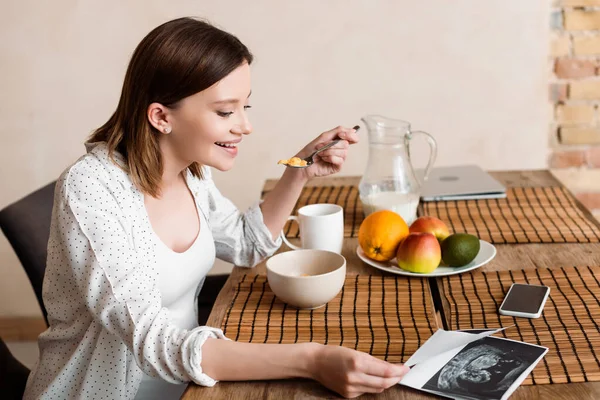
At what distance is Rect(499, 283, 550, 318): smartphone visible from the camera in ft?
3.75

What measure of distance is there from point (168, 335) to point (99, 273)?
15 cm

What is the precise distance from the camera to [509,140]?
8.66 ft

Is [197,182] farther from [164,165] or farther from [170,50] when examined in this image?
[170,50]

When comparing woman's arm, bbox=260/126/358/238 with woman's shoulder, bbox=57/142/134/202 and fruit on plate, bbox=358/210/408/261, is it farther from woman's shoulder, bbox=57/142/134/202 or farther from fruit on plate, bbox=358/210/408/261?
woman's shoulder, bbox=57/142/134/202

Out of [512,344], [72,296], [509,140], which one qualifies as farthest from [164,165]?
[509,140]

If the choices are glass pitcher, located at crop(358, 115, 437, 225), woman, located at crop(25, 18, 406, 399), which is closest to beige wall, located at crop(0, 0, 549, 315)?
glass pitcher, located at crop(358, 115, 437, 225)

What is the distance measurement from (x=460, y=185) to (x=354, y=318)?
84cm

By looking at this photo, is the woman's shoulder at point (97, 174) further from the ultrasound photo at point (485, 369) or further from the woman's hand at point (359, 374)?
the ultrasound photo at point (485, 369)

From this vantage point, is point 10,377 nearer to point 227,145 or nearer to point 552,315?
point 227,145

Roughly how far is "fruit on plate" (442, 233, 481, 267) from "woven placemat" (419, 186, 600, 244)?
19 centimetres

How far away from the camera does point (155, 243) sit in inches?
50.8

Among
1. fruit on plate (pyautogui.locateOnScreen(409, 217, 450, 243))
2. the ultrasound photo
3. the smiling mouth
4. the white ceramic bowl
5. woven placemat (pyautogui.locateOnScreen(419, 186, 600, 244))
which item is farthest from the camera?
woven placemat (pyautogui.locateOnScreen(419, 186, 600, 244))

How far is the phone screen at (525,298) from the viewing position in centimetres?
116

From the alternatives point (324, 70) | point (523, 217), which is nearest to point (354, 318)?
point (523, 217)
